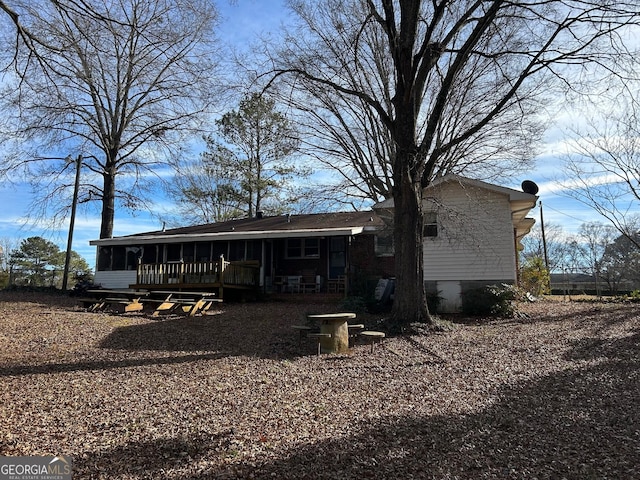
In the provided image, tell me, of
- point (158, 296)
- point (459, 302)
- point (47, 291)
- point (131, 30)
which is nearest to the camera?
point (131, 30)

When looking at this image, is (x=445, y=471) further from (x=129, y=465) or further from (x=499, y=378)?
(x=499, y=378)

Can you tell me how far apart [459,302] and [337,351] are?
6.90 m

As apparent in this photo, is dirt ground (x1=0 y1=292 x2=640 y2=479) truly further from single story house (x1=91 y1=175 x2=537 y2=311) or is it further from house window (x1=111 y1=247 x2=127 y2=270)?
house window (x1=111 y1=247 x2=127 y2=270)

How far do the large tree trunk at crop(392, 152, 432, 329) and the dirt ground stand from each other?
0.85 meters

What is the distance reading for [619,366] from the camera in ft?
21.3

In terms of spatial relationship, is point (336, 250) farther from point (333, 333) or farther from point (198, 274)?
point (333, 333)

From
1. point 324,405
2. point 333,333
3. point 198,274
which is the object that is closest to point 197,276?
point 198,274

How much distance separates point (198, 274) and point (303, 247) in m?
4.59

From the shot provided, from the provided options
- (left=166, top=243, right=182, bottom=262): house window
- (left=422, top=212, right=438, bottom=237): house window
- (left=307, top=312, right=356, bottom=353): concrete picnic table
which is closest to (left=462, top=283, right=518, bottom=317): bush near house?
(left=422, top=212, right=438, bottom=237): house window

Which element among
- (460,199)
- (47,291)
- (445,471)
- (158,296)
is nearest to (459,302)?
(460,199)

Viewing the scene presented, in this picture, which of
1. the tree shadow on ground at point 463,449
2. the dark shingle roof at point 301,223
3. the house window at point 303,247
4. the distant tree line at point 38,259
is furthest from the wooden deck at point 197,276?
the distant tree line at point 38,259

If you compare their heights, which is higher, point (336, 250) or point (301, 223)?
point (301, 223)

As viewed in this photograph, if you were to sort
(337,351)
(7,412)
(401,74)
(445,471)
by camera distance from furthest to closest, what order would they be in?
(401,74)
(337,351)
(7,412)
(445,471)

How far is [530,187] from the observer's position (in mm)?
15352
